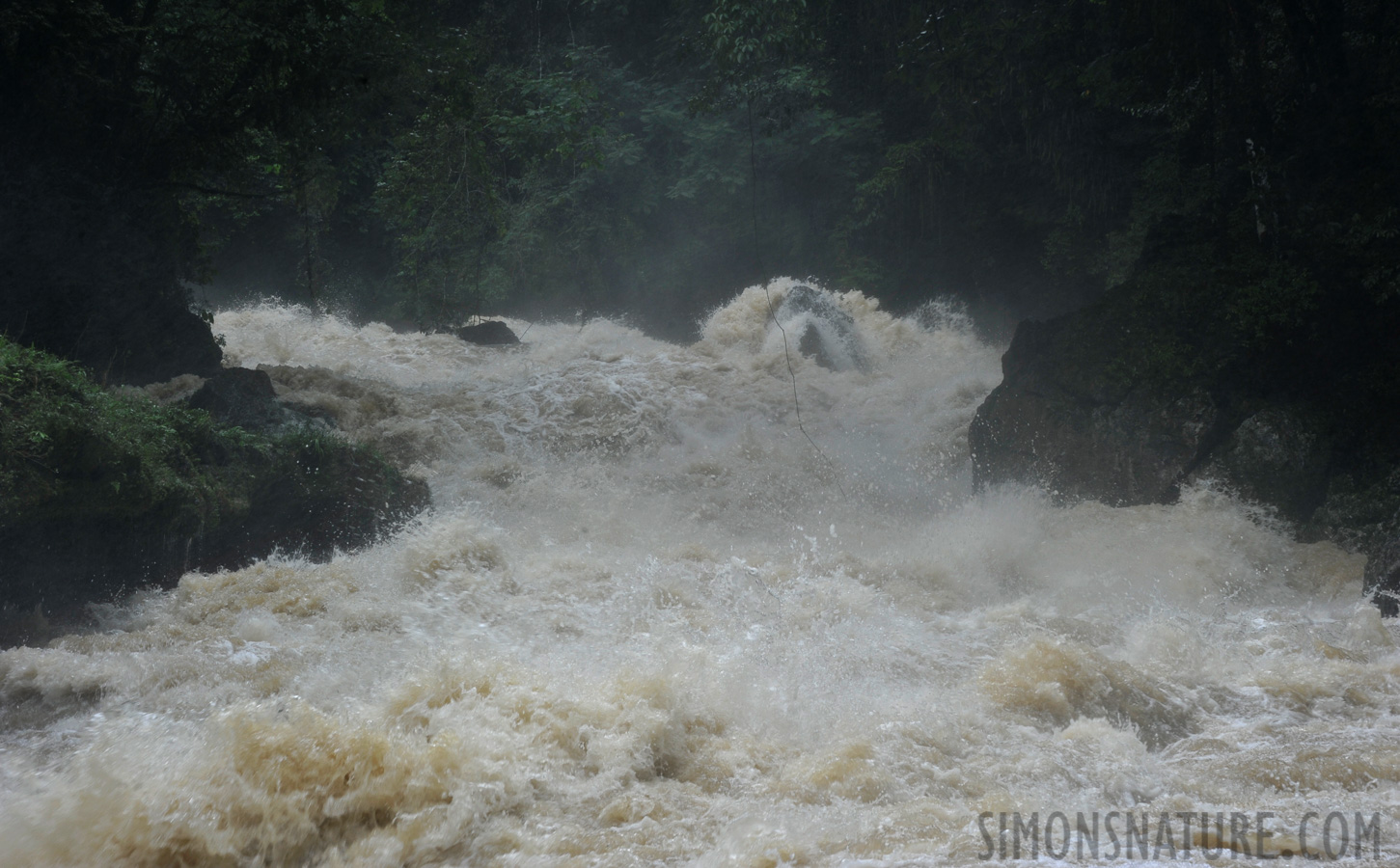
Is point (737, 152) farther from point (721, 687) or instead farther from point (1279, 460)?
point (721, 687)

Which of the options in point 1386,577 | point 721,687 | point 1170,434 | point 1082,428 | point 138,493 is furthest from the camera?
point 1082,428

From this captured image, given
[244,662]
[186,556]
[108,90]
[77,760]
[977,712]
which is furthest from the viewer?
[108,90]

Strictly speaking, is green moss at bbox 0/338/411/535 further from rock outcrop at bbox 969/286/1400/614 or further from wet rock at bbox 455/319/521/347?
rock outcrop at bbox 969/286/1400/614

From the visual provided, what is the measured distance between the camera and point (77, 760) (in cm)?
311

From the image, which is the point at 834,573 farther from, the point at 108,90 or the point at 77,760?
the point at 108,90

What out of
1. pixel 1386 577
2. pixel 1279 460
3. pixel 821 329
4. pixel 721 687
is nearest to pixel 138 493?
pixel 721 687

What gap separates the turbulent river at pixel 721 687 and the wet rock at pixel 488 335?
361 centimetres

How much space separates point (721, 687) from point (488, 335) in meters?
9.90

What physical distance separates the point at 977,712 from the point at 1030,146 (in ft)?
26.2

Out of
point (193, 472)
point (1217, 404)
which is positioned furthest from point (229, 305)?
point (1217, 404)

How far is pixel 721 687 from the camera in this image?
4.09 meters

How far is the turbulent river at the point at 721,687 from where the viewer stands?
285 centimetres

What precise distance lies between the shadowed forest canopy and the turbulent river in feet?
6.71

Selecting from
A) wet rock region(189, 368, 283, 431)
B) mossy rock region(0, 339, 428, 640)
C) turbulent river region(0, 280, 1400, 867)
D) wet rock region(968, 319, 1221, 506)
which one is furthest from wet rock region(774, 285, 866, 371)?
wet rock region(189, 368, 283, 431)
